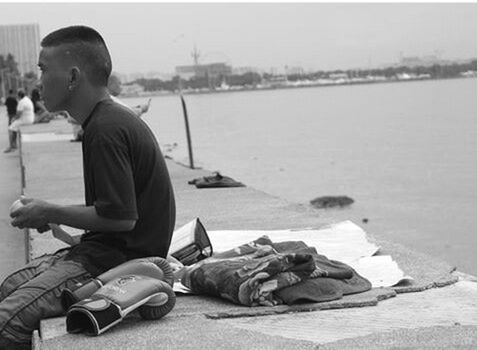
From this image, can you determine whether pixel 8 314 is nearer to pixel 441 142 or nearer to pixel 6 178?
pixel 6 178

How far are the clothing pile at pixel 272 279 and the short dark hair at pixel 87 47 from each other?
113cm

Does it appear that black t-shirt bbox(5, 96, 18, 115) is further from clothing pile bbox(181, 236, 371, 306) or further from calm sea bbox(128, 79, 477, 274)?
clothing pile bbox(181, 236, 371, 306)

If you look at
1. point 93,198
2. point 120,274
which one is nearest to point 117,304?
point 120,274

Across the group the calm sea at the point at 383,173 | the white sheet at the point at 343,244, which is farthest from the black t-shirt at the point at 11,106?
the white sheet at the point at 343,244

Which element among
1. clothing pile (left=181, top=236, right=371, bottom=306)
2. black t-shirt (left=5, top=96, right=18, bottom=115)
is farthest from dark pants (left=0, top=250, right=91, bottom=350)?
black t-shirt (left=5, top=96, right=18, bottom=115)

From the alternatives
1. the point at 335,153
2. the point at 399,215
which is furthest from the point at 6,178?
the point at 335,153

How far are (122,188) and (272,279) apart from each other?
905 mm

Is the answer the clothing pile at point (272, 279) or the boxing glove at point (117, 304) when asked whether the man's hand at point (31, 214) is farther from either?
the clothing pile at point (272, 279)

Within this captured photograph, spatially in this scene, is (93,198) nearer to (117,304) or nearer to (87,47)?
(117,304)

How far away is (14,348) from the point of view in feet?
15.1

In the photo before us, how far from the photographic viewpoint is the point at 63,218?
4.79 metres

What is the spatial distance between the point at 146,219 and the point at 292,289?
31.4 inches

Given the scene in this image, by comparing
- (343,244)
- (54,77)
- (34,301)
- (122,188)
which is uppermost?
(54,77)

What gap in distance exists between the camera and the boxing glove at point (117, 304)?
14.4ft
